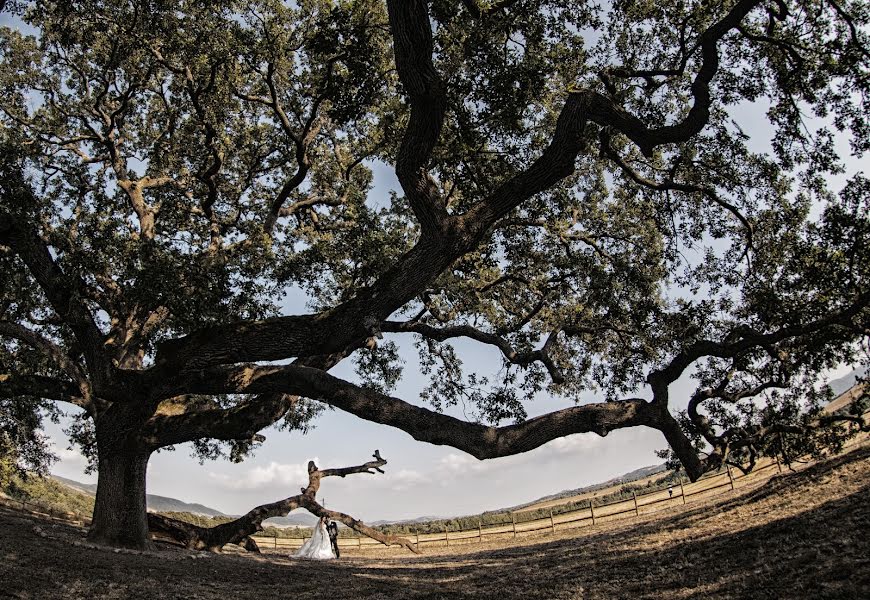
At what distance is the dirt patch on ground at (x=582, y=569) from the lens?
20.5 ft

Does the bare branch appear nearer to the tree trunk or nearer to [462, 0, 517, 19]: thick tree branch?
the tree trunk

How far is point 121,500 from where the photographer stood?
35.8ft

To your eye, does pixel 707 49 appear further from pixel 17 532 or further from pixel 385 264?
pixel 17 532

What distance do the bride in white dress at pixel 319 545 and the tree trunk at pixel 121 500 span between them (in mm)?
7184

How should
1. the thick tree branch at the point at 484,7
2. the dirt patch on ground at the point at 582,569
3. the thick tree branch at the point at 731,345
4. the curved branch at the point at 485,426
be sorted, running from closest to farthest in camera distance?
the dirt patch on ground at the point at 582,569 < the curved branch at the point at 485,426 < the thick tree branch at the point at 484,7 < the thick tree branch at the point at 731,345

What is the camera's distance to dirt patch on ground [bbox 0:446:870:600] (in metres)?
6.26

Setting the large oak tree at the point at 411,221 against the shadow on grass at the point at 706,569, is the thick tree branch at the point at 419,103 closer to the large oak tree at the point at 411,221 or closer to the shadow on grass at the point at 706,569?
the large oak tree at the point at 411,221

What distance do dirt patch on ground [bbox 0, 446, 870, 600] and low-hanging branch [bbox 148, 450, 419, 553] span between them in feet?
9.33

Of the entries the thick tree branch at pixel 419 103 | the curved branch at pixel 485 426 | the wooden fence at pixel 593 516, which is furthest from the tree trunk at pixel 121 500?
the wooden fence at pixel 593 516

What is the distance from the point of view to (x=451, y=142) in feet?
31.6

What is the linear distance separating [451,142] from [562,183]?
12.6ft

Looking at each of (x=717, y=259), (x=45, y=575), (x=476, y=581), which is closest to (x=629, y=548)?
(x=476, y=581)

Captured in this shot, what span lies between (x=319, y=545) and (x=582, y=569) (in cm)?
1064

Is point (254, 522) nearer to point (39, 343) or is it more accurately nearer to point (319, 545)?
point (319, 545)
